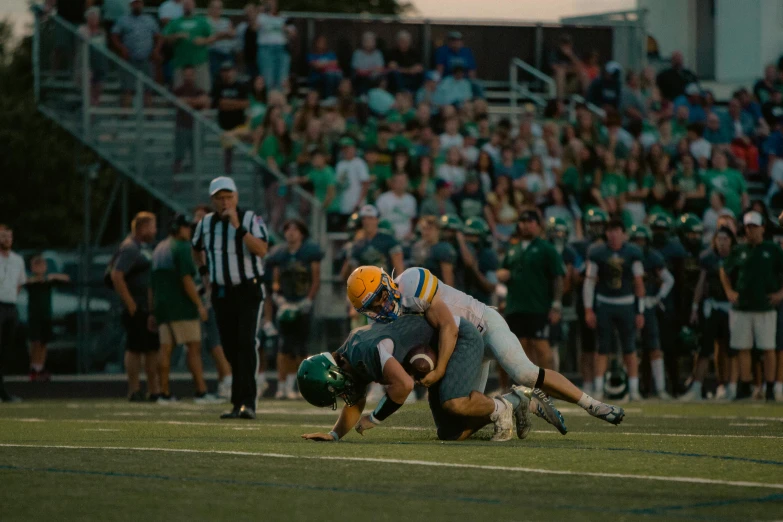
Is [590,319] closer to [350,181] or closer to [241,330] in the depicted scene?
[350,181]

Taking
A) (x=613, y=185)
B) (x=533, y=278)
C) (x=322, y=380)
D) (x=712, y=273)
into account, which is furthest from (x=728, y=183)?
(x=322, y=380)

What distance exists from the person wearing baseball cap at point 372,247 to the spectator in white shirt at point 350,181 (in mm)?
3005

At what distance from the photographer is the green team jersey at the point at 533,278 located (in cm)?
1477

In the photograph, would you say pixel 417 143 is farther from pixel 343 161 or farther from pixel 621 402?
pixel 621 402

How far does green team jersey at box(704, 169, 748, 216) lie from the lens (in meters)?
20.8

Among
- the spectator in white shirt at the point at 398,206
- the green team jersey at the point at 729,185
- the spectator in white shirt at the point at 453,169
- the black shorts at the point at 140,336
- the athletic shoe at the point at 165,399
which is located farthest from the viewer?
the green team jersey at the point at 729,185

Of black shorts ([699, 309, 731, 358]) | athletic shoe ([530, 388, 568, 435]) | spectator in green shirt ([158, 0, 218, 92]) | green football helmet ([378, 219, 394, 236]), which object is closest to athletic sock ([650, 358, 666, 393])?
black shorts ([699, 309, 731, 358])

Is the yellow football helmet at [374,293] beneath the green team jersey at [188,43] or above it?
beneath

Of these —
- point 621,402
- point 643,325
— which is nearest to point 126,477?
point 621,402

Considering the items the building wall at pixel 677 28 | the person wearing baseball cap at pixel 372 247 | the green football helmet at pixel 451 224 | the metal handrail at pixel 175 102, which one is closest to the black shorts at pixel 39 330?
the metal handrail at pixel 175 102

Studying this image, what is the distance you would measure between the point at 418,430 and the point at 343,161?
9103mm

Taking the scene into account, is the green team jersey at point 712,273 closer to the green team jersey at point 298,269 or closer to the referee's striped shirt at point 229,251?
the green team jersey at point 298,269

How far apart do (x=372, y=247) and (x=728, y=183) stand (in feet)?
24.7

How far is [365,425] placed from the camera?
A: 866cm
